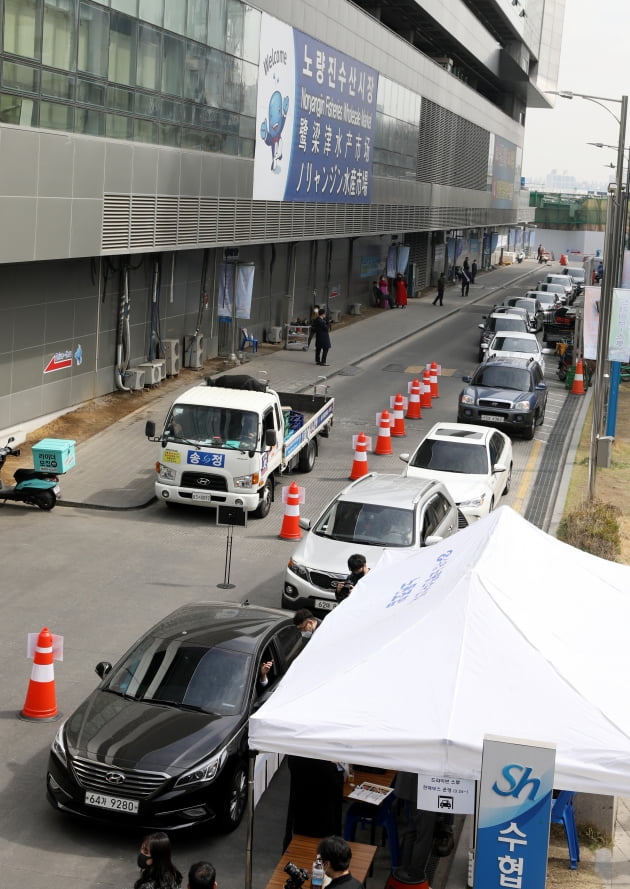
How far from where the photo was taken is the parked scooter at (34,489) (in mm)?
20516

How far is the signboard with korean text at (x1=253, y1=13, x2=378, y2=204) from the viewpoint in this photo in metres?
35.7

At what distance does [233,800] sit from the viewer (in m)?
10.1

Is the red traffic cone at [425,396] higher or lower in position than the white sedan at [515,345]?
lower

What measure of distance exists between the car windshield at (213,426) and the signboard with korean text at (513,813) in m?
13.1

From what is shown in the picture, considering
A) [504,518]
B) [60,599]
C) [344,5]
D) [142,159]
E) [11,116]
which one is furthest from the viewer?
[344,5]

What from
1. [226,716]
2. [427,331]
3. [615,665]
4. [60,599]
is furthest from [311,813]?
[427,331]

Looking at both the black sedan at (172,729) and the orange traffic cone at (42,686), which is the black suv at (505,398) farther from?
the orange traffic cone at (42,686)

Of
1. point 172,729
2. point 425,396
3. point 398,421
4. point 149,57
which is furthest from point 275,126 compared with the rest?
point 172,729

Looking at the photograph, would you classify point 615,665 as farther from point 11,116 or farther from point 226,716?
point 11,116

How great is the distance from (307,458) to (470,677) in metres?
15.6

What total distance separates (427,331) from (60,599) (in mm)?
37051

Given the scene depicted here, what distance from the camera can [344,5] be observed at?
1697 inches

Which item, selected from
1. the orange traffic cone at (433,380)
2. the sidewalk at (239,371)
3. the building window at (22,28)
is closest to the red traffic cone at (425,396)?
the orange traffic cone at (433,380)

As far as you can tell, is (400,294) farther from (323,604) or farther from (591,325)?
(323,604)
